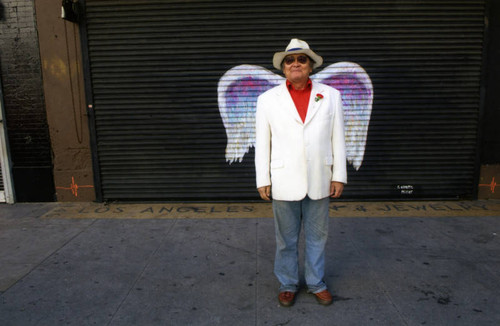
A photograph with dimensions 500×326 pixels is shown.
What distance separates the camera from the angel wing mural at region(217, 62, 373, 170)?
5417 millimetres

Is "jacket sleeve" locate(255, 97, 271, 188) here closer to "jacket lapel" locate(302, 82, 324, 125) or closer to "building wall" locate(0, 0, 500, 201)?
"jacket lapel" locate(302, 82, 324, 125)

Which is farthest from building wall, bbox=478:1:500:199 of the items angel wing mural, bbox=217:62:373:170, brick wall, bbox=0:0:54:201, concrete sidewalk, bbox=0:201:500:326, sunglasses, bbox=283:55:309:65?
brick wall, bbox=0:0:54:201

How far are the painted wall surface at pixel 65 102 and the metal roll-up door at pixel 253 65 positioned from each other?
25 centimetres

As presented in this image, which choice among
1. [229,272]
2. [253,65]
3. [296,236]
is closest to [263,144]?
[296,236]

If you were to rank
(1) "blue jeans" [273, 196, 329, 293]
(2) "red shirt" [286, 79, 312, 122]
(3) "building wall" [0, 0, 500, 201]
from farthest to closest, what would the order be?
(3) "building wall" [0, 0, 500, 201] < (1) "blue jeans" [273, 196, 329, 293] < (2) "red shirt" [286, 79, 312, 122]

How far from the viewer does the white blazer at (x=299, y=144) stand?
267cm

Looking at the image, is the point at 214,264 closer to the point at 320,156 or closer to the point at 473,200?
the point at 320,156

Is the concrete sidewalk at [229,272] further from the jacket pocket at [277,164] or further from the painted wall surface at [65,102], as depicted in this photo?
the jacket pocket at [277,164]

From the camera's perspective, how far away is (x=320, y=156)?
2.70 m

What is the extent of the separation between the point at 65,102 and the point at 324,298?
4.89 metres

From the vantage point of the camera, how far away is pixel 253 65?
5.42 m

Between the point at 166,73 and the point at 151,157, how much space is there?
135cm

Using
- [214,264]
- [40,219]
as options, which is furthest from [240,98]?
[40,219]

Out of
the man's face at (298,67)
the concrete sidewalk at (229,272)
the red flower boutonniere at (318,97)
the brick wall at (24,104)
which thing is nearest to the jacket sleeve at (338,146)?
the red flower boutonniere at (318,97)
